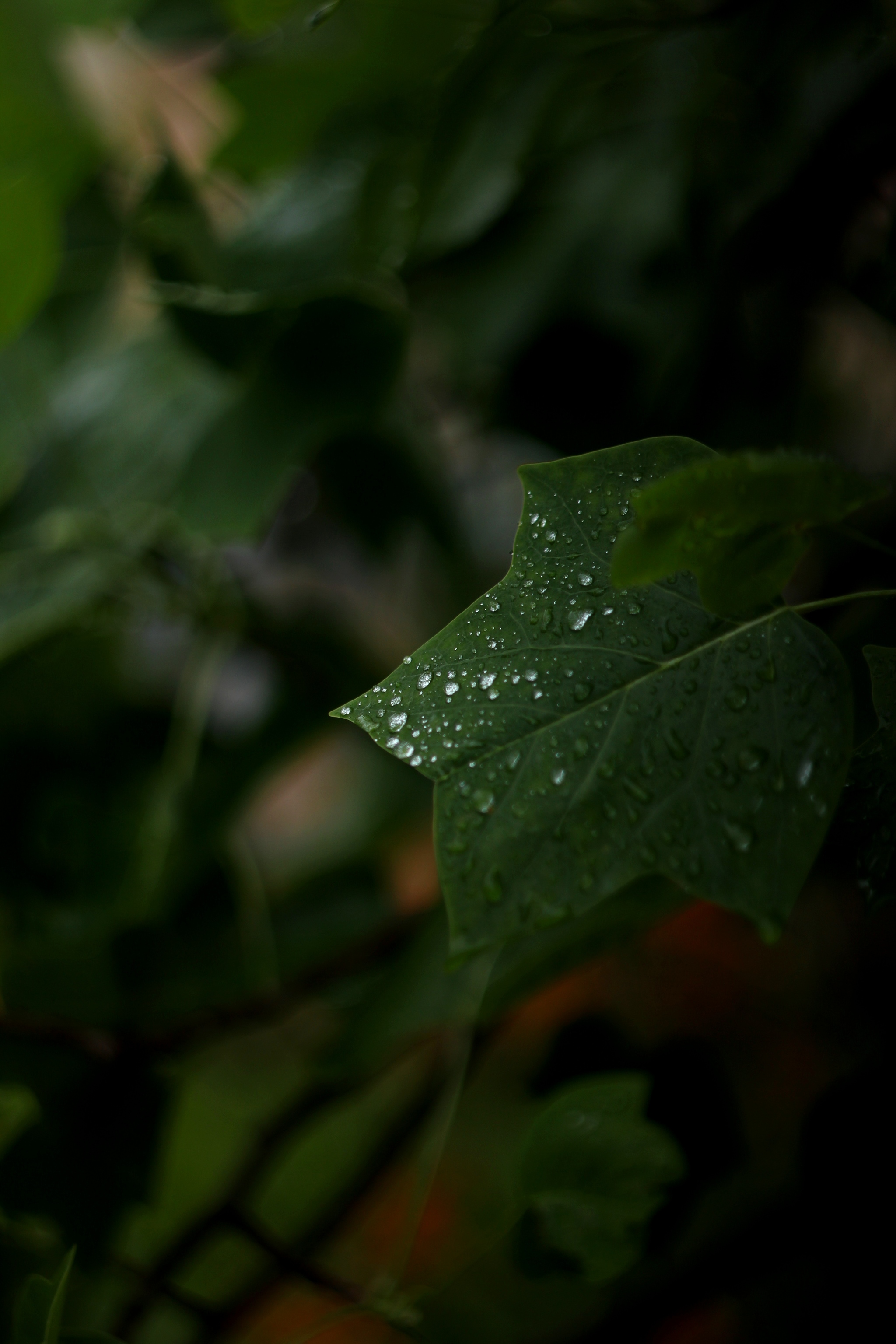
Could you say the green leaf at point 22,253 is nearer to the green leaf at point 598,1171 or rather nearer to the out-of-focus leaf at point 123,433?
the out-of-focus leaf at point 123,433

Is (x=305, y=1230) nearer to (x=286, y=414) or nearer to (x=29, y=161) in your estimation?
(x=286, y=414)

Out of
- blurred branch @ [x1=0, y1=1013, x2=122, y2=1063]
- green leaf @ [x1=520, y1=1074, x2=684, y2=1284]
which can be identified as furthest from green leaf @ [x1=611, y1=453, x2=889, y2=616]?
blurred branch @ [x1=0, y1=1013, x2=122, y2=1063]

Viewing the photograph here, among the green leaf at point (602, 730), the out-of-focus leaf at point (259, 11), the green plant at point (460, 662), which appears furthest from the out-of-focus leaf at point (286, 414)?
the green leaf at point (602, 730)

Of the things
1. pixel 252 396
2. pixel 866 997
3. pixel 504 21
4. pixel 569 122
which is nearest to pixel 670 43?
pixel 569 122

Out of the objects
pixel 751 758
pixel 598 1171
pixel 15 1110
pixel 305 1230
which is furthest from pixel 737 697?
pixel 305 1230

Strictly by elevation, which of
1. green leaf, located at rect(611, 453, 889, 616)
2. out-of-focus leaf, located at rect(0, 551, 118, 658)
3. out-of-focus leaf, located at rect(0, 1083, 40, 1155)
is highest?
green leaf, located at rect(611, 453, 889, 616)

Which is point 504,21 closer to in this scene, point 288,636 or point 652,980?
point 288,636

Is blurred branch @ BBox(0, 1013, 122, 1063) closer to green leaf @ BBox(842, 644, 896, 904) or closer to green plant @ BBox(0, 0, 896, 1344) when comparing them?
green plant @ BBox(0, 0, 896, 1344)
